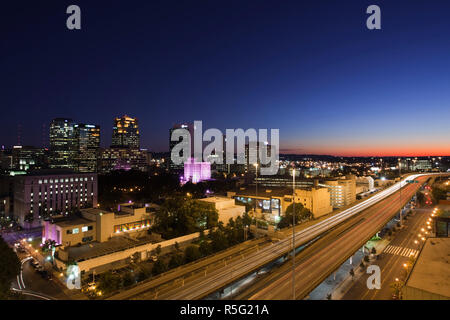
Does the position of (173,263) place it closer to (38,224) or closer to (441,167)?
(38,224)

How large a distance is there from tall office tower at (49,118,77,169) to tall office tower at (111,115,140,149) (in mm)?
32448

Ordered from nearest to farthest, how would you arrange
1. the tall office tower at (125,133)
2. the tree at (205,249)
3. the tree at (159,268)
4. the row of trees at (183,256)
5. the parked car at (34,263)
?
the row of trees at (183,256) < the tree at (159,268) < the tree at (205,249) < the parked car at (34,263) < the tall office tower at (125,133)

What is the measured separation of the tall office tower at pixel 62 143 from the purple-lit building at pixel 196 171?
161 ft

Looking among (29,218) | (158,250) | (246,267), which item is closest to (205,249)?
(158,250)

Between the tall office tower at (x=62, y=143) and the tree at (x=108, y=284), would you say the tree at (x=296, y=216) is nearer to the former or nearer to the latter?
the tree at (x=108, y=284)

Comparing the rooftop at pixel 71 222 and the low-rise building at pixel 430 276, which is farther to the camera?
the rooftop at pixel 71 222

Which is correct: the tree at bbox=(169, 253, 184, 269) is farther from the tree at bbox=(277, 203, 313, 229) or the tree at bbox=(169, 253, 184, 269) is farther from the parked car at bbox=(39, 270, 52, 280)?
the tree at bbox=(277, 203, 313, 229)

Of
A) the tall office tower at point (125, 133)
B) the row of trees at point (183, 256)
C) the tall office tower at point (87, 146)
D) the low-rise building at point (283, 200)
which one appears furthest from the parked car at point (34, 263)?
the tall office tower at point (125, 133)

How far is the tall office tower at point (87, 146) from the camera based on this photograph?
9888 centimetres

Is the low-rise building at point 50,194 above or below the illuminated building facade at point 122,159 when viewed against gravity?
below

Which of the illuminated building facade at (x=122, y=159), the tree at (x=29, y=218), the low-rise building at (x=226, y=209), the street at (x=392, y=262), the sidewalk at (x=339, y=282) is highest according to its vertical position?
the illuminated building facade at (x=122, y=159)

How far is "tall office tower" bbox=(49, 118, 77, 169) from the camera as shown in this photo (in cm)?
9531
